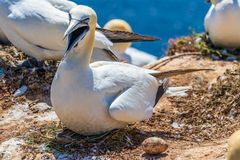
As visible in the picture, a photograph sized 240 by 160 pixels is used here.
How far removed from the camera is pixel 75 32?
554cm

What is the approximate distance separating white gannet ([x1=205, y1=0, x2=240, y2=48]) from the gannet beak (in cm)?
360

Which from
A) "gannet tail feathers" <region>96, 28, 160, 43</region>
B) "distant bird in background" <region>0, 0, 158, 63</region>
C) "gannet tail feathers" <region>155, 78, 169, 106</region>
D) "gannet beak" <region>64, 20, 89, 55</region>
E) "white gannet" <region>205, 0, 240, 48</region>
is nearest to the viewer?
"gannet beak" <region>64, 20, 89, 55</region>

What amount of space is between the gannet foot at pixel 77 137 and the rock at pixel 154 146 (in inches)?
13.8

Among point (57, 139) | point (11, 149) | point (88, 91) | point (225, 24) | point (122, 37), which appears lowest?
point (11, 149)

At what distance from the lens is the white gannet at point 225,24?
884 cm

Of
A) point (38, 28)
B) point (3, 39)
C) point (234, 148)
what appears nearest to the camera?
point (234, 148)

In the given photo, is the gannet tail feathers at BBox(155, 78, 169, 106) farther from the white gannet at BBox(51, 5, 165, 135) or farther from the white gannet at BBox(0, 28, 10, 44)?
the white gannet at BBox(0, 28, 10, 44)

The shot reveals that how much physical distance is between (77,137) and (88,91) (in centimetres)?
43

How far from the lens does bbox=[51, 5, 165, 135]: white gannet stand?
5.57 metres

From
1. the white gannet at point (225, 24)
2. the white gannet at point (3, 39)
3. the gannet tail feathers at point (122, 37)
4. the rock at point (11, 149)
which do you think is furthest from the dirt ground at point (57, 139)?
the white gannet at point (225, 24)

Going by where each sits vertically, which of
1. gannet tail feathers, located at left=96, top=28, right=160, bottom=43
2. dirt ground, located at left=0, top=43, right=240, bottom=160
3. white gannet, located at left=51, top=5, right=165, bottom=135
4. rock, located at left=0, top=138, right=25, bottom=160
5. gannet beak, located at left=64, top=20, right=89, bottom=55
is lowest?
rock, located at left=0, top=138, right=25, bottom=160

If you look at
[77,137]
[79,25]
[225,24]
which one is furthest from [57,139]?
[225,24]

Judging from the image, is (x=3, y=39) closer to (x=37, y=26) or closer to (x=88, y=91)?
(x=37, y=26)

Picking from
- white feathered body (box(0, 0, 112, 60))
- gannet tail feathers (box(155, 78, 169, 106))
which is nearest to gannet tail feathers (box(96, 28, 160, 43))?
white feathered body (box(0, 0, 112, 60))
